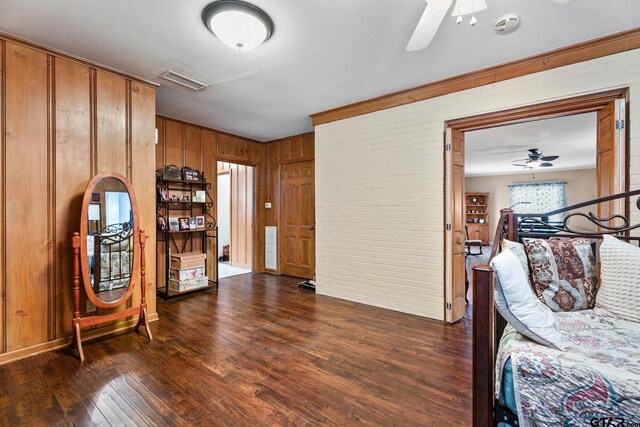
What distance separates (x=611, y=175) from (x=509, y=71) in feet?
4.29

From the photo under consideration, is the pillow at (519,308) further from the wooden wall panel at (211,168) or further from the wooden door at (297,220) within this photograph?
the wooden wall panel at (211,168)

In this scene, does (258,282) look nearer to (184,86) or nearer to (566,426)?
(184,86)

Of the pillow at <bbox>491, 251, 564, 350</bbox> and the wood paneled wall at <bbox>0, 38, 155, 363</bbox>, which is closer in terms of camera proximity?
the pillow at <bbox>491, 251, 564, 350</bbox>

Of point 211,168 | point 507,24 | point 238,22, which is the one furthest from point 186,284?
point 507,24

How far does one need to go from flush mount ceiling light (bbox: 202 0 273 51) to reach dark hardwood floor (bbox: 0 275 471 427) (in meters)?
2.58

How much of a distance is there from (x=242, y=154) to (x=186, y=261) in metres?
2.35

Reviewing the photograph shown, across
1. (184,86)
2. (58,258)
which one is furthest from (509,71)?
(58,258)

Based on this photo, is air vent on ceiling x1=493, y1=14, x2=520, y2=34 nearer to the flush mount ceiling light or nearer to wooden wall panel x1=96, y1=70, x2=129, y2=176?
the flush mount ceiling light

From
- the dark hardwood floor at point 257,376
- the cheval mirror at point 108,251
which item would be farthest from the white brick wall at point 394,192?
the cheval mirror at point 108,251

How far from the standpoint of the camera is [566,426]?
3.48 feet

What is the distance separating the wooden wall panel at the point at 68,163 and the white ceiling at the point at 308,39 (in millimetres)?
278

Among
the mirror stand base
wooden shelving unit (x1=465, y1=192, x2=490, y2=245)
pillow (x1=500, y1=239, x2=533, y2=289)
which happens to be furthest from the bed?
wooden shelving unit (x1=465, y1=192, x2=490, y2=245)

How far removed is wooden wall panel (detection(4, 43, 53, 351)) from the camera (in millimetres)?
2402

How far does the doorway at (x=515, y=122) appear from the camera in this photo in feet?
7.94
